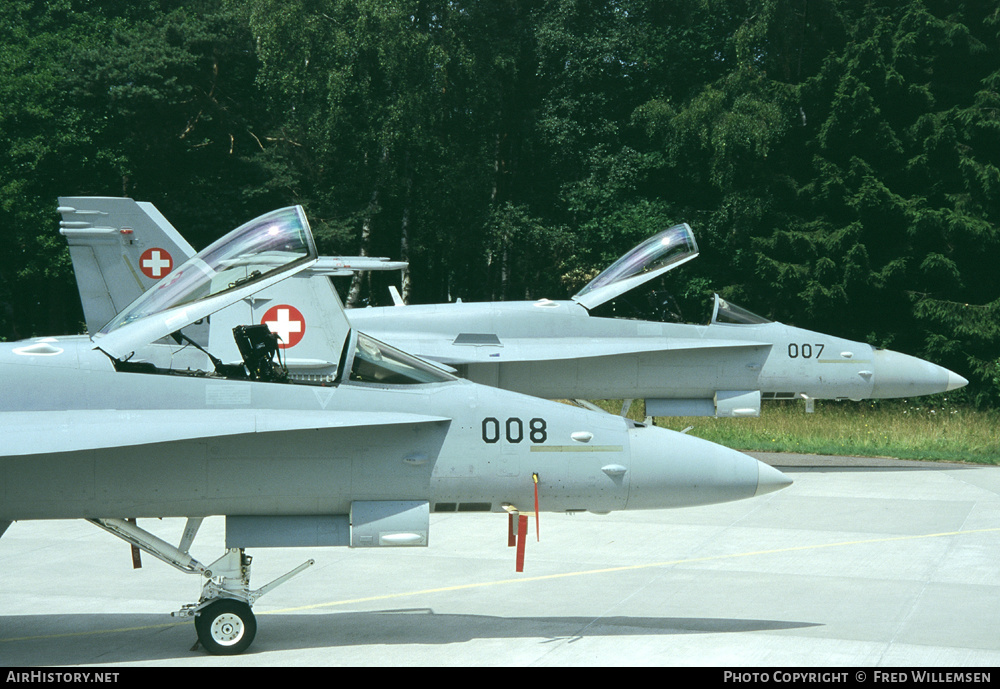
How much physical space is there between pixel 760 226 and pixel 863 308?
4217 mm

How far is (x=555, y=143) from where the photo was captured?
36906 mm

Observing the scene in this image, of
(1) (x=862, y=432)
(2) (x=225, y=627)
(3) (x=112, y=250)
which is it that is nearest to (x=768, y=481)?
(2) (x=225, y=627)

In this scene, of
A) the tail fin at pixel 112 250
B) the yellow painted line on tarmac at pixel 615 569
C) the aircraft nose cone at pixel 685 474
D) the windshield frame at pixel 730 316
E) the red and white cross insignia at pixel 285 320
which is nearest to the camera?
the aircraft nose cone at pixel 685 474

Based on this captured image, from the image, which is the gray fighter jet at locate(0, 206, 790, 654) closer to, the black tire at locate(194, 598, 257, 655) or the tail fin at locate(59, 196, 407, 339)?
the black tire at locate(194, 598, 257, 655)

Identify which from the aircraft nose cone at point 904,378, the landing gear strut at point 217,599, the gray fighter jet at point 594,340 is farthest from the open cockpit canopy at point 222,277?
the aircraft nose cone at point 904,378

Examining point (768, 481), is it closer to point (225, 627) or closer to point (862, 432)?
point (225, 627)

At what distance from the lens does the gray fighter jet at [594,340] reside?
49.2ft

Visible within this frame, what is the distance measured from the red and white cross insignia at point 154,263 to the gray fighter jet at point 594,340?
7 cm

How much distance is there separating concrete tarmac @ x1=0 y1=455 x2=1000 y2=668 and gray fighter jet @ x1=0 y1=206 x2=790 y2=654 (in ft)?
2.59

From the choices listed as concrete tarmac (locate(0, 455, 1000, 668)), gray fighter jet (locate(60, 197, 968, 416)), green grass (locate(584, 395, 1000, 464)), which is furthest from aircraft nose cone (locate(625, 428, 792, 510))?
green grass (locate(584, 395, 1000, 464))

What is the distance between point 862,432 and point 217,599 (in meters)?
16.0

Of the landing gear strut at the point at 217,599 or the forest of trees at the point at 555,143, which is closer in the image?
the landing gear strut at the point at 217,599

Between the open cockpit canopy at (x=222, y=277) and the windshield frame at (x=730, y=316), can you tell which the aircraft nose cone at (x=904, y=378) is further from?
the open cockpit canopy at (x=222, y=277)
